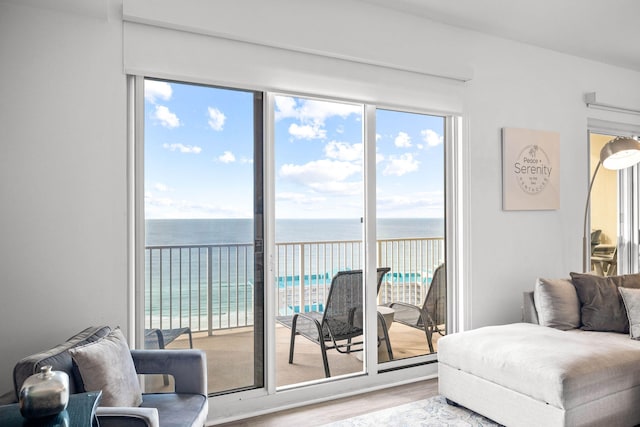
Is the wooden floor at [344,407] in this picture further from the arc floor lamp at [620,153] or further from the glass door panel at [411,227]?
the arc floor lamp at [620,153]

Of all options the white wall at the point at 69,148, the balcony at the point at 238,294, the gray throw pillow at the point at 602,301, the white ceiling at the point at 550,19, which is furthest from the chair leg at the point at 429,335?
the white ceiling at the point at 550,19

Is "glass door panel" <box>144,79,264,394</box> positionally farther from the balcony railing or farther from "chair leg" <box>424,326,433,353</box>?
"chair leg" <box>424,326,433,353</box>

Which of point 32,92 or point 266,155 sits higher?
point 32,92

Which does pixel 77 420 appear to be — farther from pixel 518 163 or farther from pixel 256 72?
pixel 518 163

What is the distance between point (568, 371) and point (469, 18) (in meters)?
2.52

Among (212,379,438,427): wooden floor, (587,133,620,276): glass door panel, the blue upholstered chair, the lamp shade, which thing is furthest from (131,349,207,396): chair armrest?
(587,133,620,276): glass door panel

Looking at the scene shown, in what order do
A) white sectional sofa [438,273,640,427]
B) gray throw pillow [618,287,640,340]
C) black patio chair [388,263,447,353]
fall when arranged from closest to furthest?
white sectional sofa [438,273,640,427] < gray throw pillow [618,287,640,340] < black patio chair [388,263,447,353]

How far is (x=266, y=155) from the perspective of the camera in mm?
2838

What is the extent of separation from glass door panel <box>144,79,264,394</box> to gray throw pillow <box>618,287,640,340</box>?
7.91 ft

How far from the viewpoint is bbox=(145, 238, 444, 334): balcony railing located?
103 inches

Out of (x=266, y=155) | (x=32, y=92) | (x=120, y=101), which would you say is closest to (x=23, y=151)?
(x=32, y=92)

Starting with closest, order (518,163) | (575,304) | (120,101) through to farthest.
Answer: (120,101), (575,304), (518,163)

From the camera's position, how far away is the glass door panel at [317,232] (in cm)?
298

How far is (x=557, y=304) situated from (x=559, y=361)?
927 millimetres
